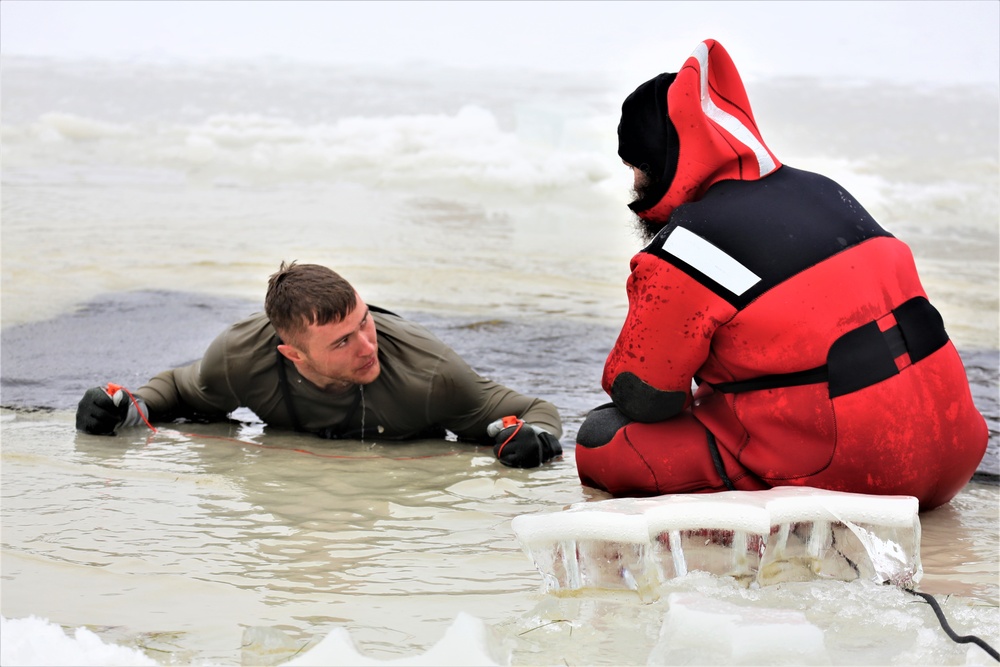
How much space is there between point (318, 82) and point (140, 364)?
21150 millimetres

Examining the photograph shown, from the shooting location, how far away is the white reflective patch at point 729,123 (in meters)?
3.67

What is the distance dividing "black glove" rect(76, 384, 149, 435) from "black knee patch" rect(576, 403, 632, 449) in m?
2.08

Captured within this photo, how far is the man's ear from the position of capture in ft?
14.7

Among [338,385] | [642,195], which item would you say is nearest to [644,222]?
[642,195]

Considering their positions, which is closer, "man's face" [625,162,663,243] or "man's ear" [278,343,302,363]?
"man's face" [625,162,663,243]

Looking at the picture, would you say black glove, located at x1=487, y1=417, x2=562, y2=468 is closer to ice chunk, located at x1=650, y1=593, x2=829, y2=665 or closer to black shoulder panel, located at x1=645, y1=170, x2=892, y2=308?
black shoulder panel, located at x1=645, y1=170, x2=892, y2=308

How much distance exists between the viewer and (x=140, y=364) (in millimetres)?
6188

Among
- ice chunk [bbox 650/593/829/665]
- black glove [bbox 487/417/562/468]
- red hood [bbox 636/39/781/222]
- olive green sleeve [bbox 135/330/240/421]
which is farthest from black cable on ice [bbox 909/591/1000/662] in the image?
olive green sleeve [bbox 135/330/240/421]

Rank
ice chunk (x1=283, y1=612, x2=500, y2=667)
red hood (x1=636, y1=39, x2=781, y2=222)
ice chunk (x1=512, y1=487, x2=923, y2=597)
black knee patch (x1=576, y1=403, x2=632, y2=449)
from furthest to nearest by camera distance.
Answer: black knee patch (x1=576, y1=403, x2=632, y2=449)
red hood (x1=636, y1=39, x2=781, y2=222)
ice chunk (x1=512, y1=487, x2=923, y2=597)
ice chunk (x1=283, y1=612, x2=500, y2=667)

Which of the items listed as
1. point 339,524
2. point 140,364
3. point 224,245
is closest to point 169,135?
point 224,245

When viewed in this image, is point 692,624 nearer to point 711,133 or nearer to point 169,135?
point 711,133

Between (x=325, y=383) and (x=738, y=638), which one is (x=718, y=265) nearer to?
(x=738, y=638)

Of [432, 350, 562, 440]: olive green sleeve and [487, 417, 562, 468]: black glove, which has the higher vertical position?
[432, 350, 562, 440]: olive green sleeve

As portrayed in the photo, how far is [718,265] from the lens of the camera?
348cm
